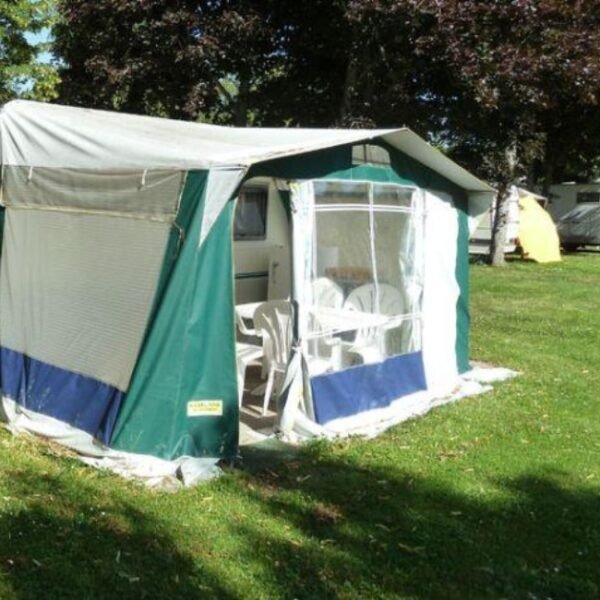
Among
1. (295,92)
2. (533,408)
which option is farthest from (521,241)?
(533,408)

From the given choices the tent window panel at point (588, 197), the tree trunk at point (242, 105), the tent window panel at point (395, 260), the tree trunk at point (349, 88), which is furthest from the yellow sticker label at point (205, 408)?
the tent window panel at point (588, 197)

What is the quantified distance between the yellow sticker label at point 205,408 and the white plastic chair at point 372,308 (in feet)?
5.33

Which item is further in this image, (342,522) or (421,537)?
(342,522)

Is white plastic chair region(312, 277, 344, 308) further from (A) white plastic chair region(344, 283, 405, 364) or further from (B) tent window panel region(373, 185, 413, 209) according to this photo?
(B) tent window panel region(373, 185, 413, 209)

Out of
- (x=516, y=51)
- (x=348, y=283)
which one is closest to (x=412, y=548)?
(x=348, y=283)

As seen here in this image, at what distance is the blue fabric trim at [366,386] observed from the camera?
598 cm

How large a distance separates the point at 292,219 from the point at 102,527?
2.57 m

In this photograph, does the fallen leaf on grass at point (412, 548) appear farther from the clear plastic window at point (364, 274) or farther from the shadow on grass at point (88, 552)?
the clear plastic window at point (364, 274)

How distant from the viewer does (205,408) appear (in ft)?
16.7

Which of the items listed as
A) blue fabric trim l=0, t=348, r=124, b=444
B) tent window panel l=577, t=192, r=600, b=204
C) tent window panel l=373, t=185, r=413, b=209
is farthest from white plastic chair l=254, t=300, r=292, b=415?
tent window panel l=577, t=192, r=600, b=204

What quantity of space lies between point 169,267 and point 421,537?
7.11 ft

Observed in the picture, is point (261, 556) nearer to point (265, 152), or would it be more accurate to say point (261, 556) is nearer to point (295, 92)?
point (265, 152)

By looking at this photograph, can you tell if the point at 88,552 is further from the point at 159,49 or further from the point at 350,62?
the point at 350,62

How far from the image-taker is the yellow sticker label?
5.03 metres
